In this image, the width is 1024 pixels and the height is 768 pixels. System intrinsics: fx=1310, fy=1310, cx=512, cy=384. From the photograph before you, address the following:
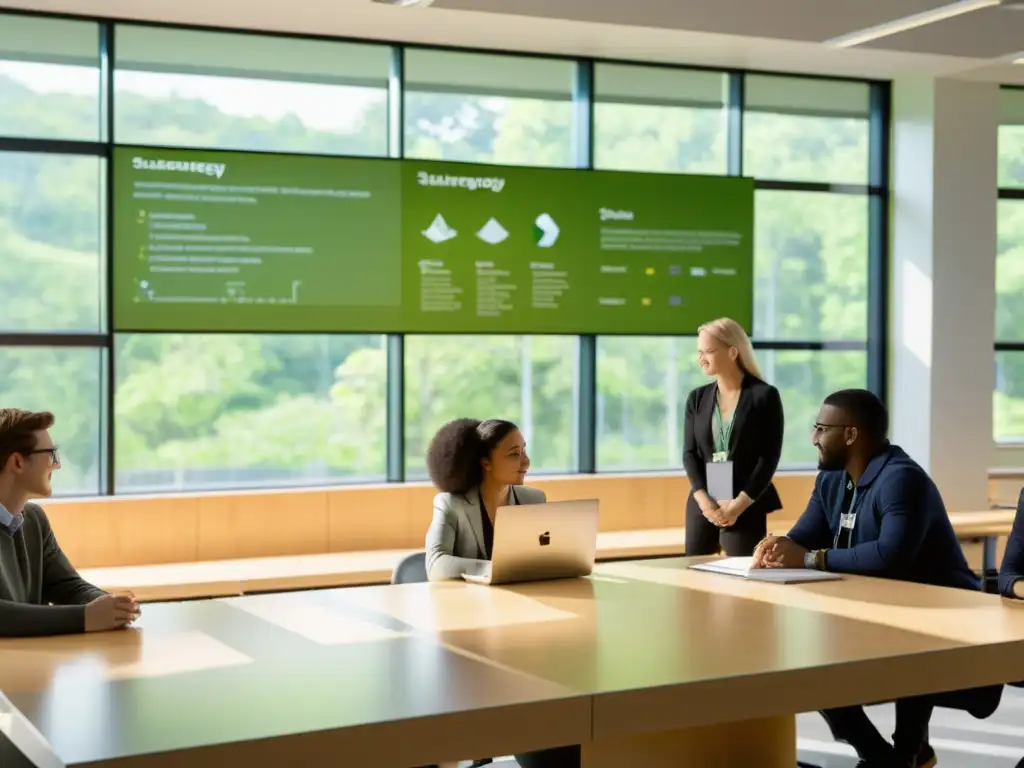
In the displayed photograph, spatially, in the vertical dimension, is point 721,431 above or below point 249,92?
below

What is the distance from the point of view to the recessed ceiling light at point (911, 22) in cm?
610

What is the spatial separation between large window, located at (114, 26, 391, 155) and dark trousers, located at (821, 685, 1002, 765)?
4.40 m

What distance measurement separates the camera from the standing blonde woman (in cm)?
569

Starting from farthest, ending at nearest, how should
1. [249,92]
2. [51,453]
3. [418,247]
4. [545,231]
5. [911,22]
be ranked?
[545,231] < [418,247] < [249,92] < [911,22] < [51,453]

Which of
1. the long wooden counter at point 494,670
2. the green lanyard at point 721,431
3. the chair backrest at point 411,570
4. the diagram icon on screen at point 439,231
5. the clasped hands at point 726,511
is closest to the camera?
A: the long wooden counter at point 494,670

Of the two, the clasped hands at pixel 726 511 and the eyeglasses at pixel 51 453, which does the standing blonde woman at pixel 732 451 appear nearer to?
the clasped hands at pixel 726 511

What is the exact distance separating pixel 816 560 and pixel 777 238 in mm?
4558

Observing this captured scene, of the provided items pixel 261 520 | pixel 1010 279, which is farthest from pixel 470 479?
pixel 1010 279

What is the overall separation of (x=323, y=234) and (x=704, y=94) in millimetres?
2646

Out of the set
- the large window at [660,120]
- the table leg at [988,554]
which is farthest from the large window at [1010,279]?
the large window at [660,120]

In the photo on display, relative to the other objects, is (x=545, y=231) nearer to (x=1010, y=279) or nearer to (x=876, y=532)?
(x=1010, y=279)

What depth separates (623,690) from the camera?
2.66 metres

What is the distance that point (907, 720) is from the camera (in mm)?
4094

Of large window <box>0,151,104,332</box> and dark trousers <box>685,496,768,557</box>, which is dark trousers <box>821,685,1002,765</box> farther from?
large window <box>0,151,104,332</box>
